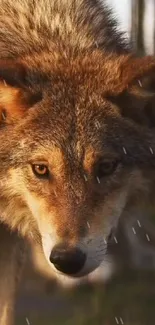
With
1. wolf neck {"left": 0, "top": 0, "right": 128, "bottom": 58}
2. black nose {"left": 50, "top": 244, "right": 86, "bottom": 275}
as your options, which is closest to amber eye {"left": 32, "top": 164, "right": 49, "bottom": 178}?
black nose {"left": 50, "top": 244, "right": 86, "bottom": 275}

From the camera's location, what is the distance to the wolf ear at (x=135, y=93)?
5.58 meters

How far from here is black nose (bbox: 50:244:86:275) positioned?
5109mm

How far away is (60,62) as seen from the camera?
5.87 meters

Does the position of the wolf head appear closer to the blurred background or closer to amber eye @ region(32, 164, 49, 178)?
amber eye @ region(32, 164, 49, 178)

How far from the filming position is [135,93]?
18.4 ft

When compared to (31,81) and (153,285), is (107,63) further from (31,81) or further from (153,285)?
(153,285)

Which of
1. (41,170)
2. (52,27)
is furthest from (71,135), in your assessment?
(52,27)

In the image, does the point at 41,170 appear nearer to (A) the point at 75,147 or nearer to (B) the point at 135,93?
(A) the point at 75,147

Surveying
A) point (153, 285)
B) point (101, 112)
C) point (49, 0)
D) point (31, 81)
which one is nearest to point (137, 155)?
point (101, 112)

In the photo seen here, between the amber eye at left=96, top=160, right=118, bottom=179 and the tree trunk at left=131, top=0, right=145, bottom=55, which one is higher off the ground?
the amber eye at left=96, top=160, right=118, bottom=179

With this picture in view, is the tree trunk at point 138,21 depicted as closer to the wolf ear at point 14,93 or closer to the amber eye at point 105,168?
the wolf ear at point 14,93

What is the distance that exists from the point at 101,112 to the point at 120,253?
9.20 feet

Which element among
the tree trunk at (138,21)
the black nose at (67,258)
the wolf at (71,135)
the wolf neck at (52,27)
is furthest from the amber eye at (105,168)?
the tree trunk at (138,21)

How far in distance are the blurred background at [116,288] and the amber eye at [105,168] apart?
6.25ft
